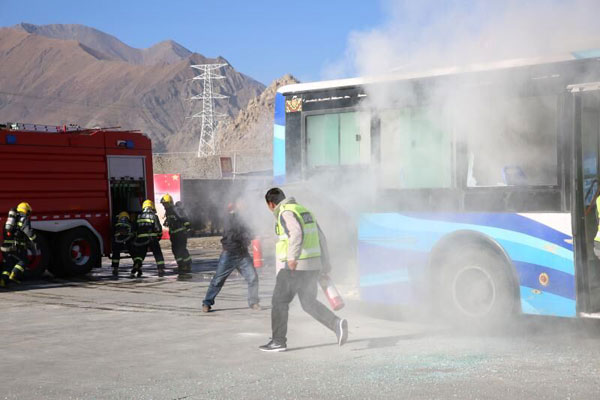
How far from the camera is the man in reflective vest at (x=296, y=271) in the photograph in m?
8.52

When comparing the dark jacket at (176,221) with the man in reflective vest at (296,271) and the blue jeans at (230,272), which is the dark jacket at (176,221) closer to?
the blue jeans at (230,272)

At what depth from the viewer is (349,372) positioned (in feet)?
24.1

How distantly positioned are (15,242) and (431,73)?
9134 millimetres

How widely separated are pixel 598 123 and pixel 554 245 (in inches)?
59.2

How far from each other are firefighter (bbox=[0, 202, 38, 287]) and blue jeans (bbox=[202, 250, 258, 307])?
5440 millimetres

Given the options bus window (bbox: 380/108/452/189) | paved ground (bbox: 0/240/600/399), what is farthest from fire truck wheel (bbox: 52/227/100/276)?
bus window (bbox: 380/108/452/189)

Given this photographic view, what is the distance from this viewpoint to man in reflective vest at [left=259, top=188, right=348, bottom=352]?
8.52m

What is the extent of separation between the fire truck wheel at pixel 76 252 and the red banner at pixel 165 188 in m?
10.6

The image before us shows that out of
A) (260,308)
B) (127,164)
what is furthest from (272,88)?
(260,308)

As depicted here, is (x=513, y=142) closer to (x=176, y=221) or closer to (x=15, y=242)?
(x=176, y=221)

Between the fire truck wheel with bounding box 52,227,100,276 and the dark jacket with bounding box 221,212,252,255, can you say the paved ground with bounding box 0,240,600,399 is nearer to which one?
the dark jacket with bounding box 221,212,252,255

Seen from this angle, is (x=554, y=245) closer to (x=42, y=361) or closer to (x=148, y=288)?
(x=42, y=361)

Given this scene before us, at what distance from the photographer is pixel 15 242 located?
15469mm

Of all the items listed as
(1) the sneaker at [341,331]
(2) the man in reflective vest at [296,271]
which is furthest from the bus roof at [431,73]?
(1) the sneaker at [341,331]
